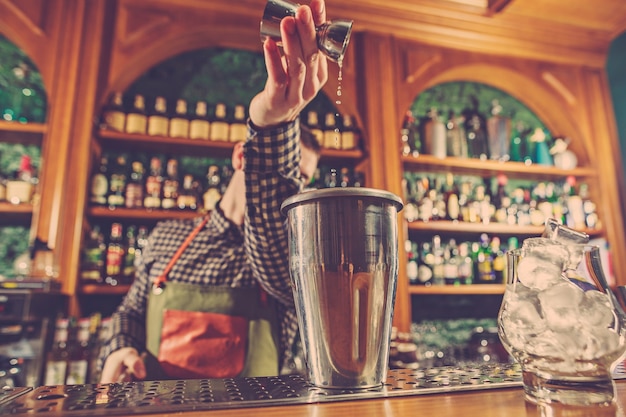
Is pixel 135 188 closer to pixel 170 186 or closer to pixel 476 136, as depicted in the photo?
pixel 170 186

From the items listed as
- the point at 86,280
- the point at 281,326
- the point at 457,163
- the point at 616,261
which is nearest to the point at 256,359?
the point at 281,326

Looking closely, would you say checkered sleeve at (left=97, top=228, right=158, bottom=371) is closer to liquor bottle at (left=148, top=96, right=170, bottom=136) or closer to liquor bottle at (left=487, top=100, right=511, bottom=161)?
liquor bottle at (left=148, top=96, right=170, bottom=136)

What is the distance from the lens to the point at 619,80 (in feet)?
11.1

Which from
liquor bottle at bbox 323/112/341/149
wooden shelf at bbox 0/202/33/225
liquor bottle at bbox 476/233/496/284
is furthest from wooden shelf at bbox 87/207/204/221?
liquor bottle at bbox 476/233/496/284

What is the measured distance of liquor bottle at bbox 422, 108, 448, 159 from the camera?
2854mm

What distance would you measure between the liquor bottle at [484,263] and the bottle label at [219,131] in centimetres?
165

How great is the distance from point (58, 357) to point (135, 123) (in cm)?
112

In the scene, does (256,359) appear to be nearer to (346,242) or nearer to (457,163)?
(346,242)

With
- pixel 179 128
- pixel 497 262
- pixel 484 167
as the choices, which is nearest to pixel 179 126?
pixel 179 128

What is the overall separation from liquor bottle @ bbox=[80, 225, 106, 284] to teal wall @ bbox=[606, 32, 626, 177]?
3.38 m

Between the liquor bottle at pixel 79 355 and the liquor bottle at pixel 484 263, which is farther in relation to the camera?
the liquor bottle at pixel 484 263

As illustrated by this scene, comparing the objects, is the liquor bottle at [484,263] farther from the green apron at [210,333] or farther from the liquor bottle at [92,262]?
the liquor bottle at [92,262]

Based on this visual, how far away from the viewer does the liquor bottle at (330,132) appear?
2.61 metres

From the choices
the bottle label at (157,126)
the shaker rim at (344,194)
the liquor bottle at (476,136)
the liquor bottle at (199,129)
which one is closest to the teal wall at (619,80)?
the liquor bottle at (476,136)
